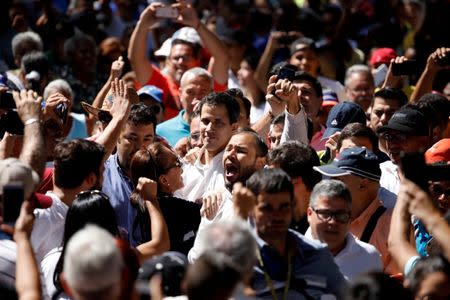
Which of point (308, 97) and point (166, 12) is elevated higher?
point (166, 12)

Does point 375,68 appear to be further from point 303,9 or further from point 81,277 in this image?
point 81,277

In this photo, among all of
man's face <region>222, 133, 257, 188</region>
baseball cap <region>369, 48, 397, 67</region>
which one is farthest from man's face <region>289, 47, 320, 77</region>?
man's face <region>222, 133, 257, 188</region>

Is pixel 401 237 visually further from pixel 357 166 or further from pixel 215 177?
pixel 215 177

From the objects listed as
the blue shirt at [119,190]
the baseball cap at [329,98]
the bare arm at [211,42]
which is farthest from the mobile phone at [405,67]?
the blue shirt at [119,190]

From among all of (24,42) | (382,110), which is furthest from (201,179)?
(24,42)

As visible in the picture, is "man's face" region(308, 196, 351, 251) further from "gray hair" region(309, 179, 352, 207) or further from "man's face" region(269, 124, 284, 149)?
"man's face" region(269, 124, 284, 149)

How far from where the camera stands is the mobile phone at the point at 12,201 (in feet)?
18.7

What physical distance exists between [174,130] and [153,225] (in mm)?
3373

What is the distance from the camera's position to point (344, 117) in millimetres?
9430

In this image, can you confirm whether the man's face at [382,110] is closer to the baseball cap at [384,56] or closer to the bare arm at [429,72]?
the bare arm at [429,72]

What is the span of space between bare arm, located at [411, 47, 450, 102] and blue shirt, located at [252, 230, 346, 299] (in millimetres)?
4089

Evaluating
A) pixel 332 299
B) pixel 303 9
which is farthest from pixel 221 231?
pixel 303 9

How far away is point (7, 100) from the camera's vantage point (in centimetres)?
732

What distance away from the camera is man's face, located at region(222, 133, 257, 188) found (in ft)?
25.4
